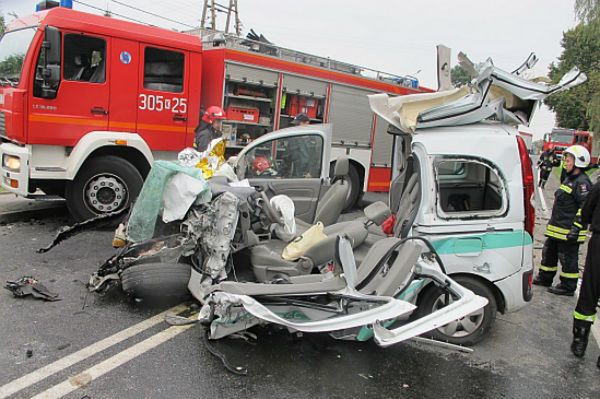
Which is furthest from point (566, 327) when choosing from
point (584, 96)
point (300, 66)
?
point (584, 96)

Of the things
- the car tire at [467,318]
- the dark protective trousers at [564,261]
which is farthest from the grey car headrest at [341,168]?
the dark protective trousers at [564,261]

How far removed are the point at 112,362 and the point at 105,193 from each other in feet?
12.7

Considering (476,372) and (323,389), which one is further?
(476,372)

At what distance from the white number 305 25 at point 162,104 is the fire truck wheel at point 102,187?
91 centimetres

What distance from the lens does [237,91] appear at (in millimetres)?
8219

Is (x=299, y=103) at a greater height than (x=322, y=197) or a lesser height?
greater

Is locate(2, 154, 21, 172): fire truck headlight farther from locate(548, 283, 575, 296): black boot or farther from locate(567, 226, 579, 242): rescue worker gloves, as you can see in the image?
locate(548, 283, 575, 296): black boot

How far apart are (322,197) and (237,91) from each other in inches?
133

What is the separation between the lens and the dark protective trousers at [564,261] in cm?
582

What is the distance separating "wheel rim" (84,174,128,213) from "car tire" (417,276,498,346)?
460cm

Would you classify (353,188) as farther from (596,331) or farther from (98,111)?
(596,331)

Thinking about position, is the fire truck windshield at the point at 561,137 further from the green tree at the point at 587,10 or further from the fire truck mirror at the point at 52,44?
the fire truck mirror at the point at 52,44

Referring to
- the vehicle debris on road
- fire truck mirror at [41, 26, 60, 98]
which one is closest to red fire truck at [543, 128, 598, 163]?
fire truck mirror at [41, 26, 60, 98]

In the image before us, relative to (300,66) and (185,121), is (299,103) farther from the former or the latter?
(185,121)
